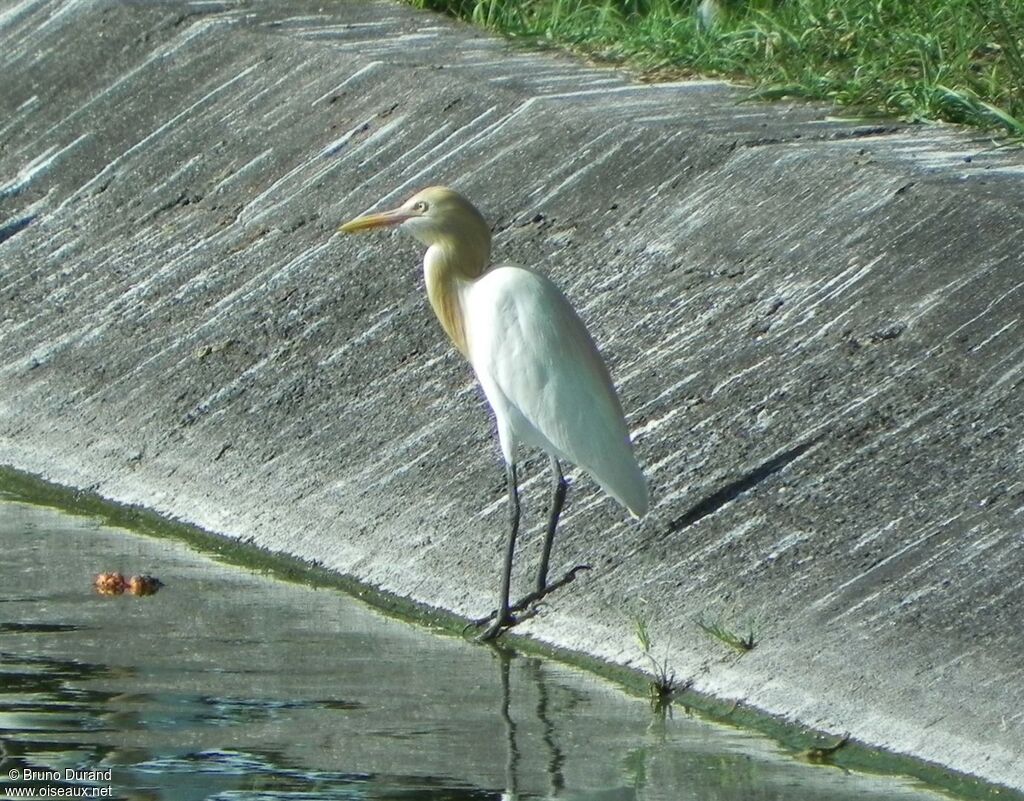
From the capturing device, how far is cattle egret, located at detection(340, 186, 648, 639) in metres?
5.73

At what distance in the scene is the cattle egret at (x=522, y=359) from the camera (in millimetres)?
5730

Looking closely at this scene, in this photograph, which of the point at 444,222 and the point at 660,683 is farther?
the point at 444,222

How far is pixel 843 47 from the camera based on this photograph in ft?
29.7

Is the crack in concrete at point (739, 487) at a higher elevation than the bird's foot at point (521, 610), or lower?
higher

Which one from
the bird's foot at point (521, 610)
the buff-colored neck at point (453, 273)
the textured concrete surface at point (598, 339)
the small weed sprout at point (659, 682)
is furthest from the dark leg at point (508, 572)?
the small weed sprout at point (659, 682)

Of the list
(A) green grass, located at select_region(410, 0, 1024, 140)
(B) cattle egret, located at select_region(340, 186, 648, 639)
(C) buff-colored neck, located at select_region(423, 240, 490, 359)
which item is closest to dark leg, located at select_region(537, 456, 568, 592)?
(B) cattle egret, located at select_region(340, 186, 648, 639)

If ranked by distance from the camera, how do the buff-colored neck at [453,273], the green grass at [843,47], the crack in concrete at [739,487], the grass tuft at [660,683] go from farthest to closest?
the green grass at [843,47] → the buff-colored neck at [453,273] → the crack in concrete at [739,487] → the grass tuft at [660,683]

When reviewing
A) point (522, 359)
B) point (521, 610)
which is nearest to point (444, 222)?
point (522, 359)

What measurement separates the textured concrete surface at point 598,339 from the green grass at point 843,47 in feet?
0.82

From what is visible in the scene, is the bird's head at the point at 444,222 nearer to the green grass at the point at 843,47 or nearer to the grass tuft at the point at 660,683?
the grass tuft at the point at 660,683

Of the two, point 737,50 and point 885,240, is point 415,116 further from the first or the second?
point 885,240

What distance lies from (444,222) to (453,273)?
166mm

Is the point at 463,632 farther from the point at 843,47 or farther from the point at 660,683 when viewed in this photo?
the point at 843,47

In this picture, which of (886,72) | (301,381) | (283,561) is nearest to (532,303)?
(283,561)
